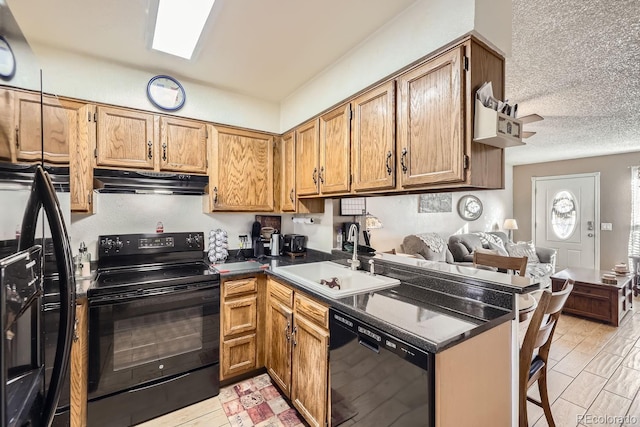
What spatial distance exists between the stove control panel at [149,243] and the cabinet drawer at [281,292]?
0.84 meters

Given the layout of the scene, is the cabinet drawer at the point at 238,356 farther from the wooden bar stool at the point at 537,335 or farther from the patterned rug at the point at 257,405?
the wooden bar stool at the point at 537,335

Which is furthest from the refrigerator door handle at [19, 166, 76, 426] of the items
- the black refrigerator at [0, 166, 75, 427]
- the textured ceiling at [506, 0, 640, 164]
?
the textured ceiling at [506, 0, 640, 164]

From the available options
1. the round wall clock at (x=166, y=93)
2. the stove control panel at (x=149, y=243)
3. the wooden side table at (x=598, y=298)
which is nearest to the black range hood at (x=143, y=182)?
the stove control panel at (x=149, y=243)

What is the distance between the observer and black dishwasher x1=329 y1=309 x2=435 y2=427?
41.4 inches

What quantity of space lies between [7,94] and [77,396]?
1.83 m

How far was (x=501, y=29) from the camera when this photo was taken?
1.40 meters

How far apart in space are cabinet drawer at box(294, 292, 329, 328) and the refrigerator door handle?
1.12 m

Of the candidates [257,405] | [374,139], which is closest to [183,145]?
[374,139]

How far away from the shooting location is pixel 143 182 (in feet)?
6.93

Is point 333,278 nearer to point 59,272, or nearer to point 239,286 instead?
point 239,286

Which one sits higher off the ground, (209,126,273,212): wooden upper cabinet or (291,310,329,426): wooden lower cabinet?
(209,126,273,212): wooden upper cabinet

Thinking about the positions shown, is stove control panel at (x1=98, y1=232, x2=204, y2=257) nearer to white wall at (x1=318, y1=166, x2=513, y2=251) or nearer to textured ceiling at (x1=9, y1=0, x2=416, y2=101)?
white wall at (x1=318, y1=166, x2=513, y2=251)

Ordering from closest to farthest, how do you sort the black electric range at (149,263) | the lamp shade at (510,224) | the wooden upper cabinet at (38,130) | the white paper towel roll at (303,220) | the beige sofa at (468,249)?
the wooden upper cabinet at (38,130)
the black electric range at (149,263)
the white paper towel roll at (303,220)
the beige sofa at (468,249)
the lamp shade at (510,224)

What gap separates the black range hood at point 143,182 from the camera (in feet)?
6.61
